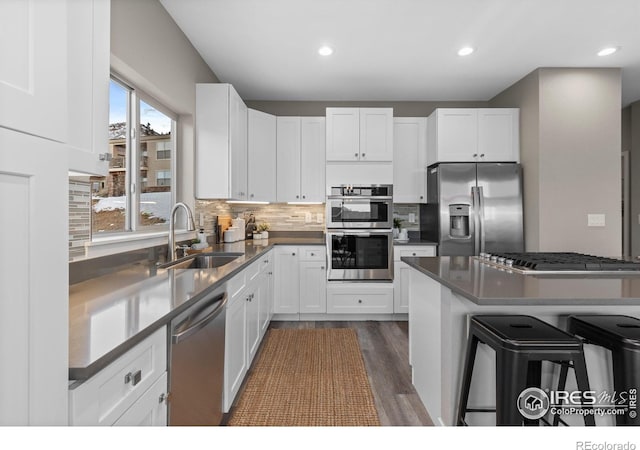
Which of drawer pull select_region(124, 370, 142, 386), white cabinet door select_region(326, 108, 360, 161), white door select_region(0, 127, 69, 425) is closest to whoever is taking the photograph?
white door select_region(0, 127, 69, 425)

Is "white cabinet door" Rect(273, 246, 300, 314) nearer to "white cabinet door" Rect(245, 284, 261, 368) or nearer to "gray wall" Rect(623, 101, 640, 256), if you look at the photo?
"white cabinet door" Rect(245, 284, 261, 368)

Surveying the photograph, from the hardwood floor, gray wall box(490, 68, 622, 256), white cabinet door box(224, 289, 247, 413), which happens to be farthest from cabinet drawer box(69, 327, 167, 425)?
gray wall box(490, 68, 622, 256)

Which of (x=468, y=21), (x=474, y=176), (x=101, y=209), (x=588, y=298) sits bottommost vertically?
(x=588, y=298)

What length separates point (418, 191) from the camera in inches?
169

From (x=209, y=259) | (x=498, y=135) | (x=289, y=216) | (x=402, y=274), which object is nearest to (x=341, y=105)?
(x=289, y=216)

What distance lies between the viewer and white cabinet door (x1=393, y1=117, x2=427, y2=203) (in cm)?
425

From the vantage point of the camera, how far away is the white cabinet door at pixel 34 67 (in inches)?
24.7

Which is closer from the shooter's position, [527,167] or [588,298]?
[588,298]

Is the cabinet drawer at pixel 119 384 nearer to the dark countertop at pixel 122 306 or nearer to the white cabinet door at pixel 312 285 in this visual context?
the dark countertop at pixel 122 306

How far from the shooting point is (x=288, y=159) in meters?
4.22

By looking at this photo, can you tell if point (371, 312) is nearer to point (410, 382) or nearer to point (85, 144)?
point (410, 382)

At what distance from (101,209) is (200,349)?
47.1 inches

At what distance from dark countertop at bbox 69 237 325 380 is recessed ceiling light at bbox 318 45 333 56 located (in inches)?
84.8
